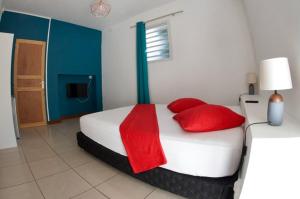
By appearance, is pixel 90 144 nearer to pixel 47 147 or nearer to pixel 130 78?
pixel 47 147

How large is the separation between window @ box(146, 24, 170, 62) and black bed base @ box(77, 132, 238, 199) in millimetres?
2607

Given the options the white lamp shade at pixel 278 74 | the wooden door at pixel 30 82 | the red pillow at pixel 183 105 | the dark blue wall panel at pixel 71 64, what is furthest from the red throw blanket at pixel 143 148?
the dark blue wall panel at pixel 71 64

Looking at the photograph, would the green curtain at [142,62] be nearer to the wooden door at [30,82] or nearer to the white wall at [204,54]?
the white wall at [204,54]

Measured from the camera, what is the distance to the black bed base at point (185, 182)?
104 cm

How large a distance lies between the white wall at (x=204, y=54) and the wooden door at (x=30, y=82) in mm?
2286

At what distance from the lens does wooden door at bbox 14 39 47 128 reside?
11.5 ft

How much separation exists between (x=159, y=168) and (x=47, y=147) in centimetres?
208

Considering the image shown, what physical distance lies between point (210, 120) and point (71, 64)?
4.17 meters

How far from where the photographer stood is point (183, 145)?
1.17 m

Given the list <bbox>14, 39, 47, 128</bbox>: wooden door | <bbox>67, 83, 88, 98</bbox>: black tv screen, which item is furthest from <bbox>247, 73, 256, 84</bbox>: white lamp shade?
<bbox>14, 39, 47, 128</bbox>: wooden door

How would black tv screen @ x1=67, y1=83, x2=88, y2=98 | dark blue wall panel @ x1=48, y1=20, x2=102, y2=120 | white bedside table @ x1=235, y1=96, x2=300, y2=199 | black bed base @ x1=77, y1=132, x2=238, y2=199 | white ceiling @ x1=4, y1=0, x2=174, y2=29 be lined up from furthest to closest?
1. black tv screen @ x1=67, y1=83, x2=88, y2=98
2. dark blue wall panel @ x1=48, y1=20, x2=102, y2=120
3. white ceiling @ x1=4, y1=0, x2=174, y2=29
4. black bed base @ x1=77, y1=132, x2=238, y2=199
5. white bedside table @ x1=235, y1=96, x2=300, y2=199

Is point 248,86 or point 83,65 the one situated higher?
point 83,65

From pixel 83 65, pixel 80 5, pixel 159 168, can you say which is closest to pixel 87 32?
pixel 83 65

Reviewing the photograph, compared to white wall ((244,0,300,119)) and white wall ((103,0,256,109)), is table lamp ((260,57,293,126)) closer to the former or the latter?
white wall ((244,0,300,119))
